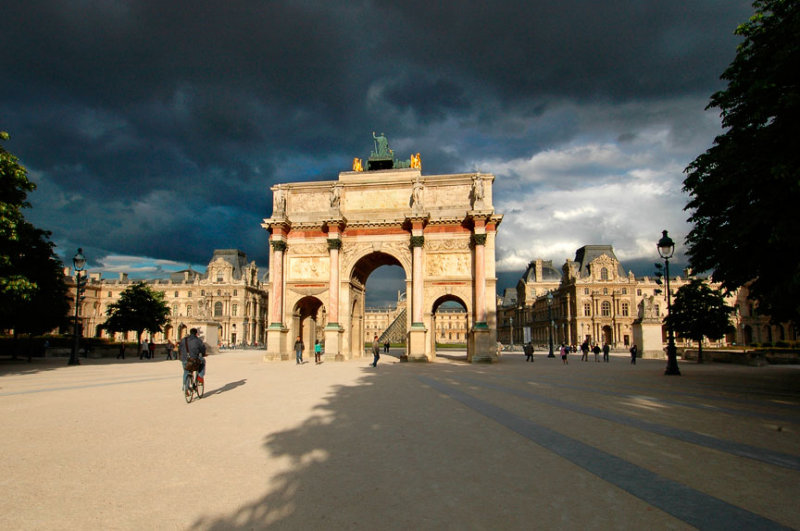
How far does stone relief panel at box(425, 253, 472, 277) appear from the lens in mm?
36562

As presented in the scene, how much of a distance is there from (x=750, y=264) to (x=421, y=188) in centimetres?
2503

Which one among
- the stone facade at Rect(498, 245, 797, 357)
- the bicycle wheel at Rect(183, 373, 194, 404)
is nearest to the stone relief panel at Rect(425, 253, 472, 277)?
the bicycle wheel at Rect(183, 373, 194, 404)

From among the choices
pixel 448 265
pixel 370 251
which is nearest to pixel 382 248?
pixel 370 251

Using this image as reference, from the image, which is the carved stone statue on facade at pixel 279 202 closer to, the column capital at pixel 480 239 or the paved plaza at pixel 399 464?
the column capital at pixel 480 239

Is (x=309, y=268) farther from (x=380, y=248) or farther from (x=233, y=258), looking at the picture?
(x=233, y=258)

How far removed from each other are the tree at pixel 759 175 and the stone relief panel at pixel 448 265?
19714mm

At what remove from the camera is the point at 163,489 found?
5.34 meters

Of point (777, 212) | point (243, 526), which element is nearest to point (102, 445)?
point (243, 526)

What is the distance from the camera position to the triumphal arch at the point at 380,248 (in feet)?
117

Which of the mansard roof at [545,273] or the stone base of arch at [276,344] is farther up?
the mansard roof at [545,273]

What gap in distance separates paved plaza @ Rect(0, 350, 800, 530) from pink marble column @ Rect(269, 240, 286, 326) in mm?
24758

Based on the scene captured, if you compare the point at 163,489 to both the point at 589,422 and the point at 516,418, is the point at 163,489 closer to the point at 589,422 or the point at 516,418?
the point at 516,418

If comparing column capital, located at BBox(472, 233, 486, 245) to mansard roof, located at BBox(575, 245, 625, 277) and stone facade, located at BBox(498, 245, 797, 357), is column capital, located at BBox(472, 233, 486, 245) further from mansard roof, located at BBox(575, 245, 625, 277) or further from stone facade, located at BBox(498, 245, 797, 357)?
mansard roof, located at BBox(575, 245, 625, 277)

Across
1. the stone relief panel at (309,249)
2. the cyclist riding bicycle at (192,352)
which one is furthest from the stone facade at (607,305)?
the cyclist riding bicycle at (192,352)
